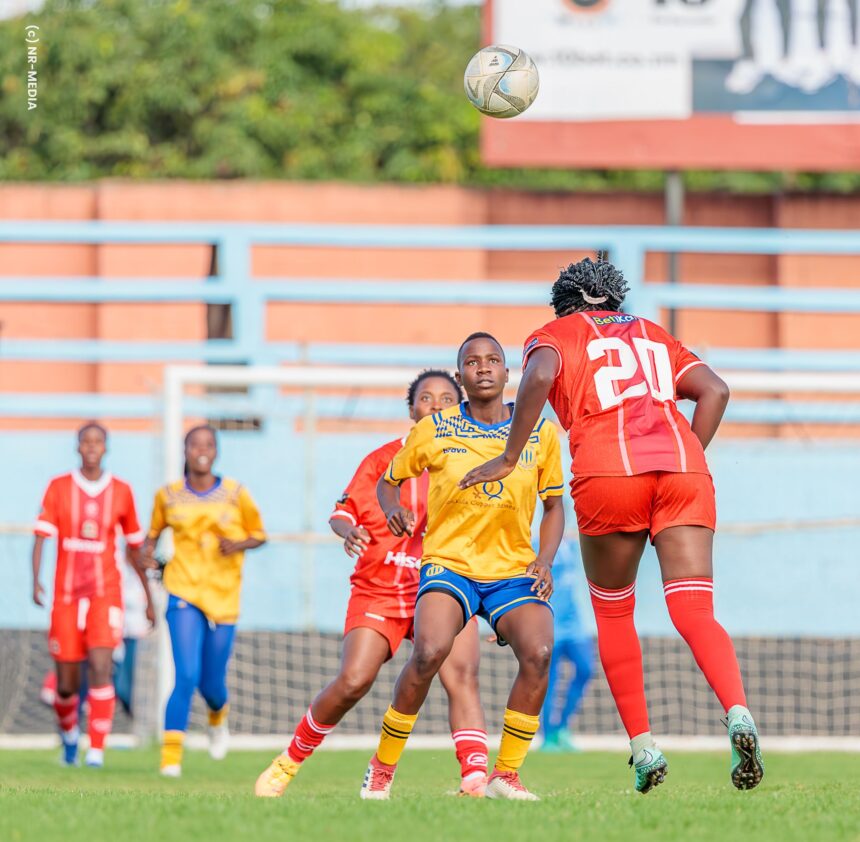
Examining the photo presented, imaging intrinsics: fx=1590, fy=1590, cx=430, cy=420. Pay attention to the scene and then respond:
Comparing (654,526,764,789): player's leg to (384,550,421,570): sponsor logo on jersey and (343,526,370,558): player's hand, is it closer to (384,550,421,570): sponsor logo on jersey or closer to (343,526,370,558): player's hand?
(343,526,370,558): player's hand

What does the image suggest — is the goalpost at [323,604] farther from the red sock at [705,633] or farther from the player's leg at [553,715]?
the red sock at [705,633]

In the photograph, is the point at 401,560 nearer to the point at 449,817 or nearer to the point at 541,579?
the point at 541,579

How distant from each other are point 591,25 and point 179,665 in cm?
1185

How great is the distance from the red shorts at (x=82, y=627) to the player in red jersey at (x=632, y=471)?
5.22 metres

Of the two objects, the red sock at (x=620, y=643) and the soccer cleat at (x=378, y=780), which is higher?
the red sock at (x=620, y=643)

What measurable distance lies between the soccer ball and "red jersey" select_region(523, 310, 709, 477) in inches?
121

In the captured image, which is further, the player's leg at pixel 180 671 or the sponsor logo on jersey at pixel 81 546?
the sponsor logo on jersey at pixel 81 546

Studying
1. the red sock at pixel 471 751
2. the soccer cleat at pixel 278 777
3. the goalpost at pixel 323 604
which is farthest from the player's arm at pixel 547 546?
the goalpost at pixel 323 604

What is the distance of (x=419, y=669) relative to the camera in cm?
680

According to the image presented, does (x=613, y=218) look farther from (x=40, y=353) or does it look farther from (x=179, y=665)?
(x=179, y=665)

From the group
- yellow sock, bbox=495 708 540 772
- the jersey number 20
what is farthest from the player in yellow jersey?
the jersey number 20

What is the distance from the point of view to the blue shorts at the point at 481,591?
691 cm

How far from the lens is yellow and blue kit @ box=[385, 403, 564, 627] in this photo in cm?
696

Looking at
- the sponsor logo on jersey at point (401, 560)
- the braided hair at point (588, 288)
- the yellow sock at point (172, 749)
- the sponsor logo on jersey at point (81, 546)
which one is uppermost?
the braided hair at point (588, 288)
